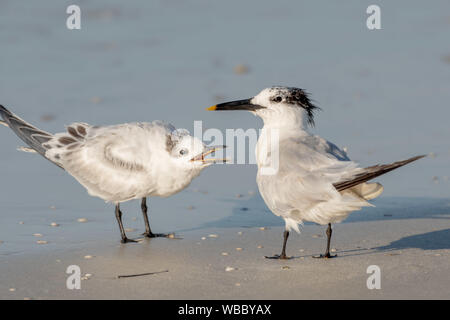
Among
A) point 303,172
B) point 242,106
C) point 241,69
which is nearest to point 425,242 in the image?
point 303,172

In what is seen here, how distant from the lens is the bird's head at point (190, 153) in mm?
5656

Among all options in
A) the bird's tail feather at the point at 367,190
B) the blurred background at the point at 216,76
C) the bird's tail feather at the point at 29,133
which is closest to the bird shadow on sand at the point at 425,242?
the bird's tail feather at the point at 367,190

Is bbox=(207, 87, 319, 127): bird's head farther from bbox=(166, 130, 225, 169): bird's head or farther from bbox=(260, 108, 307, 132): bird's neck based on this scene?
bbox=(166, 130, 225, 169): bird's head

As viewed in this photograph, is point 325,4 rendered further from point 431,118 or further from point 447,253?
point 447,253

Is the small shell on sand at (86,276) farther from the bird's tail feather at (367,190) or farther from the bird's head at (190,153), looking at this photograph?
the bird's tail feather at (367,190)

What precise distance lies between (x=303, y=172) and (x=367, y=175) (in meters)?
0.56

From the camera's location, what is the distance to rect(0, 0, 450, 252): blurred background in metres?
7.10

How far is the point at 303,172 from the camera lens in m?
5.12

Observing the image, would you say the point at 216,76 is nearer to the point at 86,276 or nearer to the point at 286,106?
the point at 286,106

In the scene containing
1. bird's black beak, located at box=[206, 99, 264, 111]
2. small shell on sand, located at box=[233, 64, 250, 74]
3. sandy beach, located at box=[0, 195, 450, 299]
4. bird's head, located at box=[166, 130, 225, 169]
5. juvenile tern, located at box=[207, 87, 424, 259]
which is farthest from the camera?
small shell on sand, located at box=[233, 64, 250, 74]

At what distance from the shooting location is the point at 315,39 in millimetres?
11688

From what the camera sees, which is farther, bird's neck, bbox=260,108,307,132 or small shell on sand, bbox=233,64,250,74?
small shell on sand, bbox=233,64,250,74

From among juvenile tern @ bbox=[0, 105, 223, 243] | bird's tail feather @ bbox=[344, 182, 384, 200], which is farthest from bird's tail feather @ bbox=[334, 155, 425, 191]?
juvenile tern @ bbox=[0, 105, 223, 243]

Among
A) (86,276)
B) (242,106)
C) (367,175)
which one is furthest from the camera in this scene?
(242,106)
